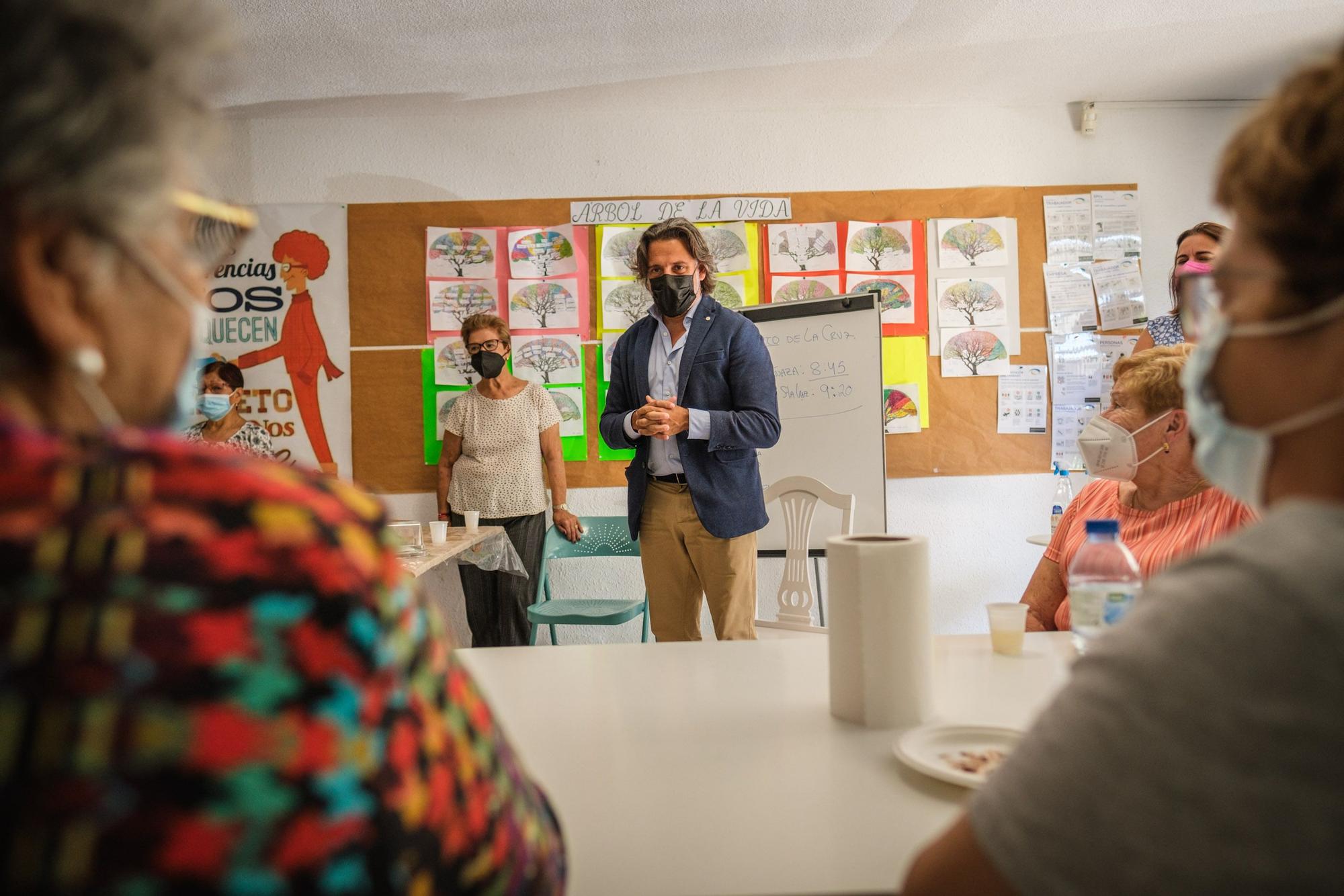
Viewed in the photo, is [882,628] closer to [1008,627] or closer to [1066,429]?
[1008,627]

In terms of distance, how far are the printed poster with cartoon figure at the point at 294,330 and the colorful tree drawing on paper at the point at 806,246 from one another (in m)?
2.08

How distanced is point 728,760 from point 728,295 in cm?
328

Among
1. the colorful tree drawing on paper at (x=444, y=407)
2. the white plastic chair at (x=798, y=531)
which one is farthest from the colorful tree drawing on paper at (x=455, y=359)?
the white plastic chair at (x=798, y=531)

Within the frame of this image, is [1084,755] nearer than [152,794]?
No

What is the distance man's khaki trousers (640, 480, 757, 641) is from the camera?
9.14 ft

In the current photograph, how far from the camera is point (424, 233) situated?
3.99 m

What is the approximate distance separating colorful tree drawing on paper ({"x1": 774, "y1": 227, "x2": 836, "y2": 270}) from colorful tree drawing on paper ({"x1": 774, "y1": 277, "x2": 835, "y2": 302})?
7 centimetres

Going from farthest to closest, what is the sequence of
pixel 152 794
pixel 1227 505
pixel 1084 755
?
pixel 1227 505 → pixel 1084 755 → pixel 152 794

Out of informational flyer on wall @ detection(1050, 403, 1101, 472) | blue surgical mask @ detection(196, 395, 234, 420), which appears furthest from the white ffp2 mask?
informational flyer on wall @ detection(1050, 403, 1101, 472)

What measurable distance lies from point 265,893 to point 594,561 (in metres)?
3.65

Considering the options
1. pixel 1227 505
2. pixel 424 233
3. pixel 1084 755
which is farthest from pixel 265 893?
pixel 424 233

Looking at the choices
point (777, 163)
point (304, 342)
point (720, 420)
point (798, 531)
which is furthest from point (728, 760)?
point (304, 342)

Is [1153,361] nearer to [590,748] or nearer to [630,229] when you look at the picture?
[590,748]

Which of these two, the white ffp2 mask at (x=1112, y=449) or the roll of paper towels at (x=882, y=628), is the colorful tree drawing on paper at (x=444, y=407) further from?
the roll of paper towels at (x=882, y=628)
